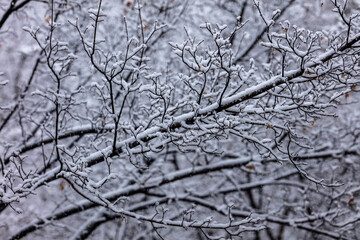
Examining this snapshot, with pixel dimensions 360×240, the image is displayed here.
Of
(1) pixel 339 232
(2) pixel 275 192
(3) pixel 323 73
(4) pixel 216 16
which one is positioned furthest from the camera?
(2) pixel 275 192

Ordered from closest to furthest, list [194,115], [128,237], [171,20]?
1. [194,115]
2. [171,20]
3. [128,237]

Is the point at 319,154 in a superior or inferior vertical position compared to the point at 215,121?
superior

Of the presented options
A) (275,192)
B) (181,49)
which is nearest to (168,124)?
(181,49)

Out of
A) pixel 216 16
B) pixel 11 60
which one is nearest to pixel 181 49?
pixel 216 16

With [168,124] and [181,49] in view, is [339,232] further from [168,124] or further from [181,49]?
[181,49]

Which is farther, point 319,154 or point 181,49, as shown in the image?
point 319,154

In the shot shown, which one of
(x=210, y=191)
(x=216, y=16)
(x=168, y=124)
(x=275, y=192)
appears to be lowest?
(x=168, y=124)

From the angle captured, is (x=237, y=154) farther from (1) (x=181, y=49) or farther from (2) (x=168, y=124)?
(1) (x=181, y=49)
